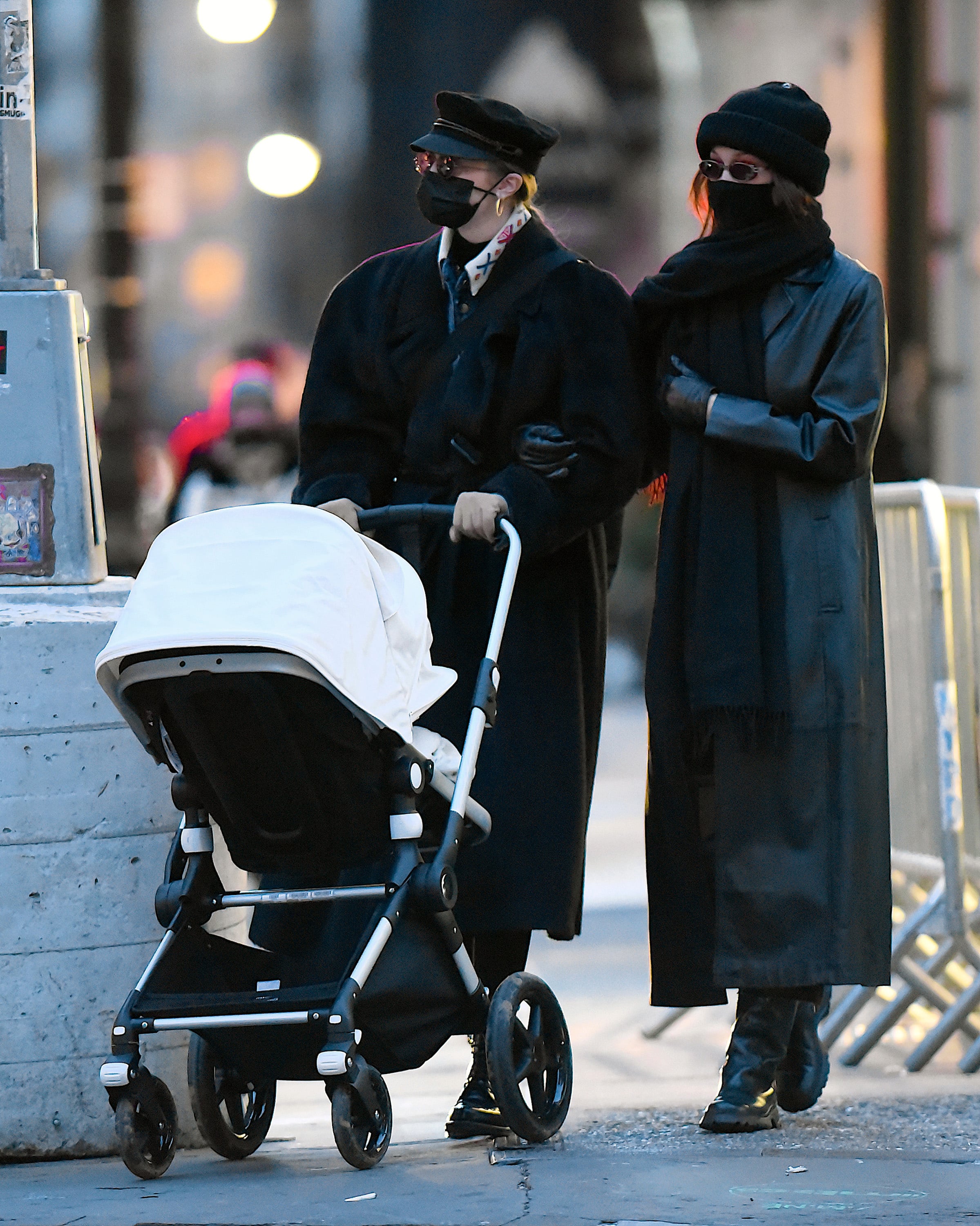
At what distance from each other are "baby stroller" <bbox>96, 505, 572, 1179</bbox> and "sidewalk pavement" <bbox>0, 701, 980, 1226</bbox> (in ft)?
0.40

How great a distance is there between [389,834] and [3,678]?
0.93 m

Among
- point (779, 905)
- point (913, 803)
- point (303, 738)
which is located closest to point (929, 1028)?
point (913, 803)

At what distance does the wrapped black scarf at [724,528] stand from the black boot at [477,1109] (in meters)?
0.78

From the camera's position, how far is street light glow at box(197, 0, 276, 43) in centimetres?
1094

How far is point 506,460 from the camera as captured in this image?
4805 millimetres

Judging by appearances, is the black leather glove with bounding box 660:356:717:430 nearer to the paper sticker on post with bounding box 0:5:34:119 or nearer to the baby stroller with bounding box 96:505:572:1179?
the baby stroller with bounding box 96:505:572:1179

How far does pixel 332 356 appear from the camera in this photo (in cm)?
500

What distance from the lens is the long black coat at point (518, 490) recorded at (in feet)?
15.4

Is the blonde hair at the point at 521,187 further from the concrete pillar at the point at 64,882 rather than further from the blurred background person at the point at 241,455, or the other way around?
the blurred background person at the point at 241,455

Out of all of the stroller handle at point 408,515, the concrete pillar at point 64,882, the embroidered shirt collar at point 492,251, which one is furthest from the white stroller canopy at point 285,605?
the embroidered shirt collar at point 492,251

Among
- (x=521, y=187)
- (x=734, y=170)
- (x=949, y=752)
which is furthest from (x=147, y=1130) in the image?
(x=949, y=752)

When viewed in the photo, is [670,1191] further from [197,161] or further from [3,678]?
[197,161]

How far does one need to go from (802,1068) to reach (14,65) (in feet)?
8.81

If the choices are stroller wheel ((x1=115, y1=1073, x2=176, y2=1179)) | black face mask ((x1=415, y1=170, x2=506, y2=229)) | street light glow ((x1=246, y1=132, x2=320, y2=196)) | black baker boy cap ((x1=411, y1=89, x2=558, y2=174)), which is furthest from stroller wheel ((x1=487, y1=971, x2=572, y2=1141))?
street light glow ((x1=246, y1=132, x2=320, y2=196))
